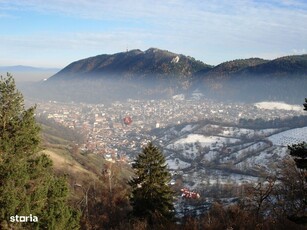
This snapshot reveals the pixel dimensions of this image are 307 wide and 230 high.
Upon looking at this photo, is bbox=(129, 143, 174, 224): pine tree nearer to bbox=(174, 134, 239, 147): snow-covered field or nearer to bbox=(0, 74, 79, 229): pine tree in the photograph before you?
bbox=(0, 74, 79, 229): pine tree

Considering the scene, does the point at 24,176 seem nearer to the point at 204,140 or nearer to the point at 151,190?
the point at 151,190

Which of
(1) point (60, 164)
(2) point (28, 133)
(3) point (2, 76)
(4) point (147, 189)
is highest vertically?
(3) point (2, 76)

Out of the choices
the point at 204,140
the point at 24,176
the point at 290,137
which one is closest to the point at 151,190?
the point at 24,176

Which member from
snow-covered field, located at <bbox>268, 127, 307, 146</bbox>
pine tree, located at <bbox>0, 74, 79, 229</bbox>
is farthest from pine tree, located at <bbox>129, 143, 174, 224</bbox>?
snow-covered field, located at <bbox>268, 127, 307, 146</bbox>

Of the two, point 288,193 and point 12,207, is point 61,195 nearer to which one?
point 12,207

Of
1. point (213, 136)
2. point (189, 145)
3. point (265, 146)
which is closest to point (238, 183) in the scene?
point (265, 146)

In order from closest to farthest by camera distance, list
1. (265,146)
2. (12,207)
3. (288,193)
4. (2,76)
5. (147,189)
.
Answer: (12,207) < (2,76) < (147,189) < (288,193) < (265,146)

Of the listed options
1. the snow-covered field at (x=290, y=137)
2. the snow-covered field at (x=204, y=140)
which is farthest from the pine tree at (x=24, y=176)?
the snow-covered field at (x=204, y=140)
